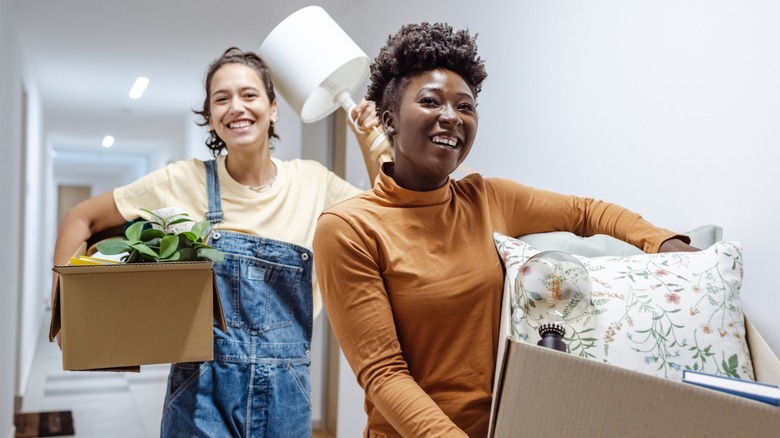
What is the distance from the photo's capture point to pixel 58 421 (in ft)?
14.0

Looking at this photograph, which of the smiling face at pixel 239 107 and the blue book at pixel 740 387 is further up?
the smiling face at pixel 239 107

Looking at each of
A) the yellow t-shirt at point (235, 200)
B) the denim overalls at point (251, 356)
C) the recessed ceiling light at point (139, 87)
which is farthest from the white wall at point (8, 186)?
the denim overalls at point (251, 356)

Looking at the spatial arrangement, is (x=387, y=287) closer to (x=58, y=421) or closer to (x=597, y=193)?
(x=597, y=193)

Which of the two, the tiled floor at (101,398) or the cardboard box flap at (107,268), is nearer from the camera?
the cardboard box flap at (107,268)

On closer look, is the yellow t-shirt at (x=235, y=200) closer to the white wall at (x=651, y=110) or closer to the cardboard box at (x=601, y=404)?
the white wall at (x=651, y=110)

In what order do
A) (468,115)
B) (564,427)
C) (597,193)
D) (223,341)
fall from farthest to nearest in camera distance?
(597,193)
(223,341)
(468,115)
(564,427)

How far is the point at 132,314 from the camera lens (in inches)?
54.0

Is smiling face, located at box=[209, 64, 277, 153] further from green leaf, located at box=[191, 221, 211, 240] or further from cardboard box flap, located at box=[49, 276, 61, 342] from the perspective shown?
cardboard box flap, located at box=[49, 276, 61, 342]

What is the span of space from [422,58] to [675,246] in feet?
→ 1.78

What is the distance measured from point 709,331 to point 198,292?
3.03 ft

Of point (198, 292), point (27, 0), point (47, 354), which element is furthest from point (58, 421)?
point (198, 292)

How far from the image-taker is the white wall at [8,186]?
3.28 metres

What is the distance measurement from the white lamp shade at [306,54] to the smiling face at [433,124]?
713 millimetres

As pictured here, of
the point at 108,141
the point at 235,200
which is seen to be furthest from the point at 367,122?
the point at 108,141
